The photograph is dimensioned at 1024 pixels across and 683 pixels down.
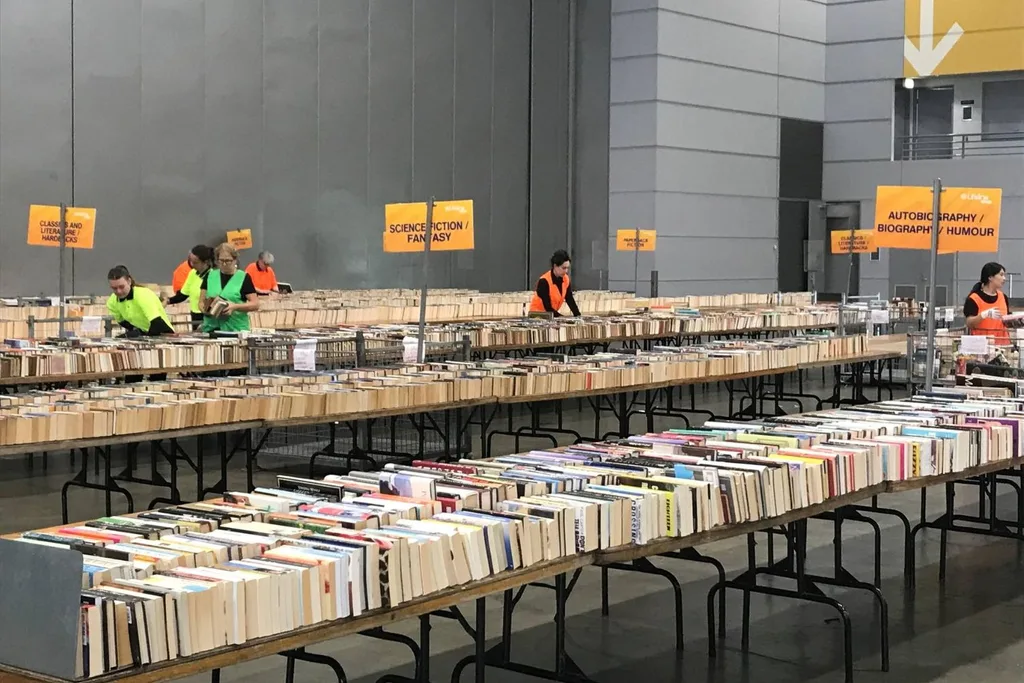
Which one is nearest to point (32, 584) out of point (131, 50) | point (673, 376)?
point (673, 376)

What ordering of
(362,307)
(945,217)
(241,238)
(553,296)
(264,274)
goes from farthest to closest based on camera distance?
(241,238), (264,274), (362,307), (553,296), (945,217)

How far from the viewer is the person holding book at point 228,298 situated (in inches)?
450

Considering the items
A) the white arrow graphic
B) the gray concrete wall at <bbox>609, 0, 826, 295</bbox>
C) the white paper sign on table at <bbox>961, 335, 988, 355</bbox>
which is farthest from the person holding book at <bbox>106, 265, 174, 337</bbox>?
the white arrow graphic

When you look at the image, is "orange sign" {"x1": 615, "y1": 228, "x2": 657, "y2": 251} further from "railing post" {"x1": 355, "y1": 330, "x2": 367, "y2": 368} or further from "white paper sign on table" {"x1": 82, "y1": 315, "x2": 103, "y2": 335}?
"railing post" {"x1": 355, "y1": 330, "x2": 367, "y2": 368}

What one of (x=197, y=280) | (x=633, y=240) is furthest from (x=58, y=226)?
(x=633, y=240)

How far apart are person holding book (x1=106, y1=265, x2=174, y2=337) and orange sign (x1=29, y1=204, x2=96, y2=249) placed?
1258 millimetres

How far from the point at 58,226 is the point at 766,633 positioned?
836cm

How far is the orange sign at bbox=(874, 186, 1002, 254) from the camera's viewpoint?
29.3 ft

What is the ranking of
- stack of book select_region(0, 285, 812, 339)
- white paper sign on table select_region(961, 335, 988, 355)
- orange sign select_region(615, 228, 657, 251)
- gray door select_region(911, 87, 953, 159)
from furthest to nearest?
gray door select_region(911, 87, 953, 159) → orange sign select_region(615, 228, 657, 251) → stack of book select_region(0, 285, 812, 339) → white paper sign on table select_region(961, 335, 988, 355)

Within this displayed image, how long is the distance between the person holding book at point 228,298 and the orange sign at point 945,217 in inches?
206

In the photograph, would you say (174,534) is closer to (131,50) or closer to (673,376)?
(673,376)

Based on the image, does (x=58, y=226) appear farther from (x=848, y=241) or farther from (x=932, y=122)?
(x=932, y=122)

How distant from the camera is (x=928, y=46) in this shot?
83.7 feet

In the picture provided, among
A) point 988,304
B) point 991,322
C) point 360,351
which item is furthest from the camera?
point 988,304
